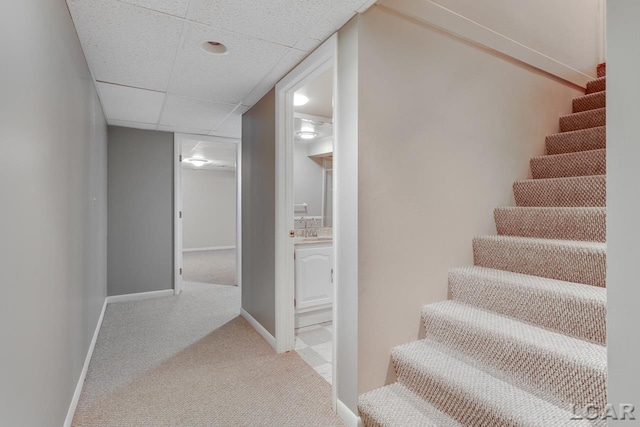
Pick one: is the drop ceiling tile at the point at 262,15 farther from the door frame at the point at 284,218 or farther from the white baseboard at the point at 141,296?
the white baseboard at the point at 141,296

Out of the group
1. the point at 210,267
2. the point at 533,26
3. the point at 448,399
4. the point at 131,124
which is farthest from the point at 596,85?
the point at 210,267

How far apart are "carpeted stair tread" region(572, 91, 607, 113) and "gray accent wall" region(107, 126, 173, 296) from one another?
4581 millimetres

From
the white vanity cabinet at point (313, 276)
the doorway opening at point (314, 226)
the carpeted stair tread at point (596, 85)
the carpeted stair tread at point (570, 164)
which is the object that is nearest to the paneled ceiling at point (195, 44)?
the doorway opening at point (314, 226)

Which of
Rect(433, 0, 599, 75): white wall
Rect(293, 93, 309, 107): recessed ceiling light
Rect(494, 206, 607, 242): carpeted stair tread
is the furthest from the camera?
Rect(293, 93, 309, 107): recessed ceiling light

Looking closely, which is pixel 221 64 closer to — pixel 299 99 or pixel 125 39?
pixel 125 39

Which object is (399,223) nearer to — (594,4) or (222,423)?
(222,423)

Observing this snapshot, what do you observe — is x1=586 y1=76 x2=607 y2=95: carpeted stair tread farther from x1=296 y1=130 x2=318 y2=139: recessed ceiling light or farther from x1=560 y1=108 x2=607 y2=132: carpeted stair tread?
x1=296 y1=130 x2=318 y2=139: recessed ceiling light

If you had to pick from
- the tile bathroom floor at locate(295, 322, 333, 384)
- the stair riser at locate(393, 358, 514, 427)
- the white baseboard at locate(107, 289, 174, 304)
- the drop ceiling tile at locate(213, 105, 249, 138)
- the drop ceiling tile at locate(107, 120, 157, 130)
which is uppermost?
the drop ceiling tile at locate(107, 120, 157, 130)

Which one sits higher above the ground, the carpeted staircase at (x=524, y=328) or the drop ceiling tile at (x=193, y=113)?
the drop ceiling tile at (x=193, y=113)

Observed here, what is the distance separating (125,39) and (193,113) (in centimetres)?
153

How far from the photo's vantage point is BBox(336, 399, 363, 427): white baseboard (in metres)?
1.71

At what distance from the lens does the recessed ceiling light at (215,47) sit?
2015mm

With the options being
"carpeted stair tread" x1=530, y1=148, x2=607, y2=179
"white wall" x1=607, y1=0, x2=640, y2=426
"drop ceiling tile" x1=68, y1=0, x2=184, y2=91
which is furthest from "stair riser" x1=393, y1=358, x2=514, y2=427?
"drop ceiling tile" x1=68, y1=0, x2=184, y2=91

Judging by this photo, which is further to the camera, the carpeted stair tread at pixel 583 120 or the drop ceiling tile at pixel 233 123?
the drop ceiling tile at pixel 233 123
